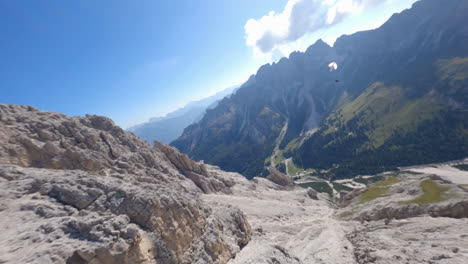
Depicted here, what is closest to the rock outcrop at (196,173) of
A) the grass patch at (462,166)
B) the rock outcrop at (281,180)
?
the rock outcrop at (281,180)

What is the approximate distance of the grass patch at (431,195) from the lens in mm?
48228

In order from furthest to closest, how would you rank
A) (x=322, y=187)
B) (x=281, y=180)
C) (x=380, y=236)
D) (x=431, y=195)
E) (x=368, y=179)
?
1. (x=322, y=187)
2. (x=368, y=179)
3. (x=281, y=180)
4. (x=431, y=195)
5. (x=380, y=236)

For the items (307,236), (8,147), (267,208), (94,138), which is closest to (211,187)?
(267,208)

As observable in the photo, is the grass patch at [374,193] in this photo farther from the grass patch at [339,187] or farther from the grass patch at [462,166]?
the grass patch at [462,166]

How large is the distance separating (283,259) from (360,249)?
51.3 feet

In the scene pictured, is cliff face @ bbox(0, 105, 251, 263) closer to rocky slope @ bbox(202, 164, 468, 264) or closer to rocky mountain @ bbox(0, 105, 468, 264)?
rocky mountain @ bbox(0, 105, 468, 264)

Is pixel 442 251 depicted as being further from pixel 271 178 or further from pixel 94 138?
pixel 271 178

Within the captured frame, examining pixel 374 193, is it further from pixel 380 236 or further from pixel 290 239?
pixel 290 239

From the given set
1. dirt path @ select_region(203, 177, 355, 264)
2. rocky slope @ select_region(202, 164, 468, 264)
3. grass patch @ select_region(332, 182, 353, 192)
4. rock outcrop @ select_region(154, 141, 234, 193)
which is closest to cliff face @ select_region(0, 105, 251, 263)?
dirt path @ select_region(203, 177, 355, 264)

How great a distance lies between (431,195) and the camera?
166 feet

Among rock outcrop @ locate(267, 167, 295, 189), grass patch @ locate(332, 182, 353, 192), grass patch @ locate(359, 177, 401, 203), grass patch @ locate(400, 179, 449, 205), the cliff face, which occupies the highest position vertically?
the cliff face

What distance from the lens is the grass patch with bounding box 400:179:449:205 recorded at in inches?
1899

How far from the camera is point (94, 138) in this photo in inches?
2901

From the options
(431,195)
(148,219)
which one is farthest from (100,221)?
(431,195)
